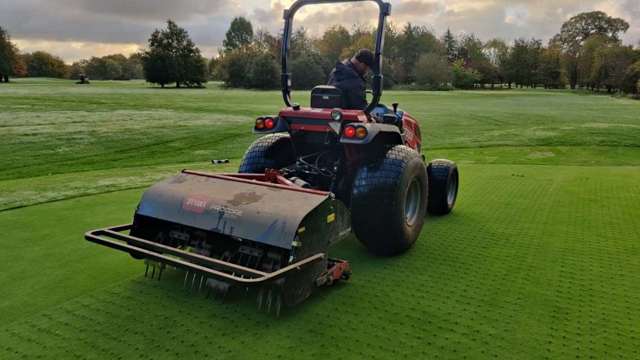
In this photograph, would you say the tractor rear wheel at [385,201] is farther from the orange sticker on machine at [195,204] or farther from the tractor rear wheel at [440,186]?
the tractor rear wheel at [440,186]

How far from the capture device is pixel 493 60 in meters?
85.0

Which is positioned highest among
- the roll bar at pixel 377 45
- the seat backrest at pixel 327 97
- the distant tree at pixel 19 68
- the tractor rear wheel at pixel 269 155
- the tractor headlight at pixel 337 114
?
the distant tree at pixel 19 68

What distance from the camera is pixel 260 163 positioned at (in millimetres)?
5297

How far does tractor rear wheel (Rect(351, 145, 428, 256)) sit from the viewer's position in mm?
4246

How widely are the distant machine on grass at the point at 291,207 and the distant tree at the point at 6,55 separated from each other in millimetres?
58746

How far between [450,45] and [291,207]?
8790 cm

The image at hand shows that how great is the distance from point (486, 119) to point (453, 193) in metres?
16.1

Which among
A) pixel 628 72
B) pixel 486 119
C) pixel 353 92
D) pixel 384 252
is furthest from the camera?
pixel 628 72

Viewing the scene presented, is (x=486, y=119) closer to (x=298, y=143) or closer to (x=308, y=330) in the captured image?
(x=298, y=143)

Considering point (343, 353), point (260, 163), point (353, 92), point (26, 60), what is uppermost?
point (26, 60)

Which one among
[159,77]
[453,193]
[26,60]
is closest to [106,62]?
[26,60]

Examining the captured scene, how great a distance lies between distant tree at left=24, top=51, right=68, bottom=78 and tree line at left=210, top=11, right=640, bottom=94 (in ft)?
87.6

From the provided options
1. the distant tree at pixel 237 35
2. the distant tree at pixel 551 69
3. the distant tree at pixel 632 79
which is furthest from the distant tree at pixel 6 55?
the distant tree at pixel 551 69

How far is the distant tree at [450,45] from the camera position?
279ft
